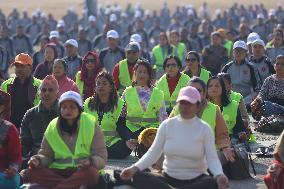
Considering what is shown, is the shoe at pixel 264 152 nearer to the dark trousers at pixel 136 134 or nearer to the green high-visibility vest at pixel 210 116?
the dark trousers at pixel 136 134

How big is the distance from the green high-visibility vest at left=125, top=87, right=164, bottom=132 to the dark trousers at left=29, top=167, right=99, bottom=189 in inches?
128

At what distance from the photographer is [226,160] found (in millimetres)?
11219

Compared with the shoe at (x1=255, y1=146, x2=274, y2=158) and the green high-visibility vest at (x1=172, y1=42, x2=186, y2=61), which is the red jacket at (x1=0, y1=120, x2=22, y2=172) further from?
the green high-visibility vest at (x1=172, y1=42, x2=186, y2=61)

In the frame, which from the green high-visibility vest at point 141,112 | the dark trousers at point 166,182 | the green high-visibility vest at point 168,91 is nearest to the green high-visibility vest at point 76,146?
the dark trousers at point 166,182

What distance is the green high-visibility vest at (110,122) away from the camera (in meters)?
12.4

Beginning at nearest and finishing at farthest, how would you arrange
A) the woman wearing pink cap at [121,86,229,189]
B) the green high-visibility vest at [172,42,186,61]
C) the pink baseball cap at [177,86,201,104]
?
the pink baseball cap at [177,86,201,104] < the woman wearing pink cap at [121,86,229,189] < the green high-visibility vest at [172,42,186,61]

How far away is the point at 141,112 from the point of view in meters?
13.0

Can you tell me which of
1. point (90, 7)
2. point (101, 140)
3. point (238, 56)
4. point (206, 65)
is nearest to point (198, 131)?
point (101, 140)

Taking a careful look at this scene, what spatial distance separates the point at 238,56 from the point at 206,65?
11.0 feet

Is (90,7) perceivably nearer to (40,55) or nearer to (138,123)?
(40,55)

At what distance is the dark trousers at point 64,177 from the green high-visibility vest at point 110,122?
8.72ft

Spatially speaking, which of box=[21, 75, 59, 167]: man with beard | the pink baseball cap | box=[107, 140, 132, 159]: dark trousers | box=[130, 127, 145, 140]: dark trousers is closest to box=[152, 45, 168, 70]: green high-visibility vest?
box=[130, 127, 145, 140]: dark trousers

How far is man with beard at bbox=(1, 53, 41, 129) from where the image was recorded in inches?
512

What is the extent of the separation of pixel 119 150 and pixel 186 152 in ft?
10.7
